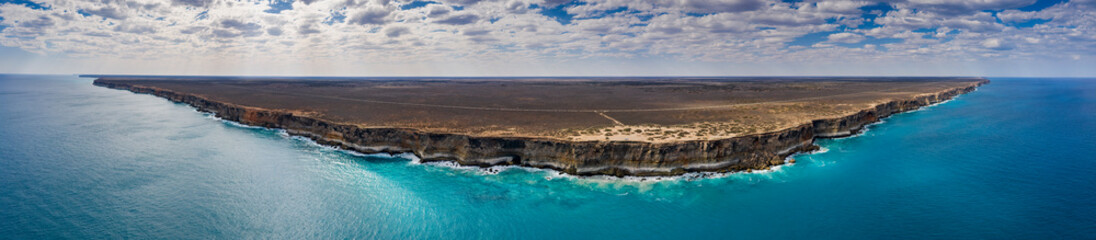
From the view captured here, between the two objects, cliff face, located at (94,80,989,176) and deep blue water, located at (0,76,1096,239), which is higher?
cliff face, located at (94,80,989,176)

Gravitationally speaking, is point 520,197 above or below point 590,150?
below

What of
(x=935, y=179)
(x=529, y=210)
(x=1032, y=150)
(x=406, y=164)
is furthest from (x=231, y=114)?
(x=1032, y=150)

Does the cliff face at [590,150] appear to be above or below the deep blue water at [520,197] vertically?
above

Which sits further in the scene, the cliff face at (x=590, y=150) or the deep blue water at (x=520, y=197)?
the cliff face at (x=590, y=150)

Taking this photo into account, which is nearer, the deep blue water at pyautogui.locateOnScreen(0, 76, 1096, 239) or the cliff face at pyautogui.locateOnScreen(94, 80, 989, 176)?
the deep blue water at pyautogui.locateOnScreen(0, 76, 1096, 239)

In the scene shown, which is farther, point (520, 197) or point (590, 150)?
point (590, 150)

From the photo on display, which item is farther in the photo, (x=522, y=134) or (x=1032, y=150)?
(x=1032, y=150)

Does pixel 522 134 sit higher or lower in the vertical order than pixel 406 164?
higher

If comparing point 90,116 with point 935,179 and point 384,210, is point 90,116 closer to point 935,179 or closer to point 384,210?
point 384,210
